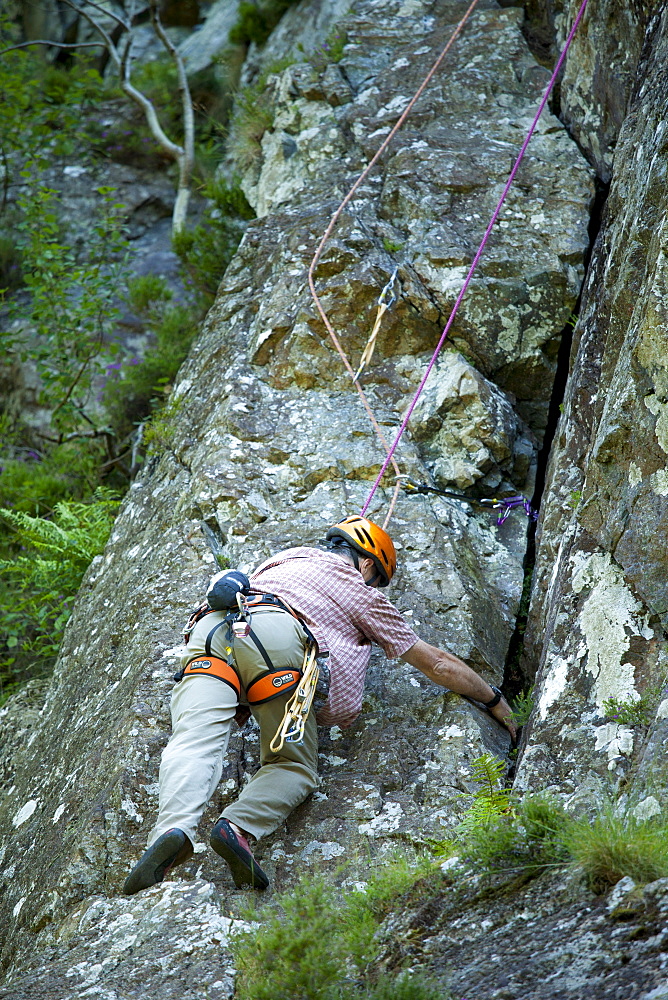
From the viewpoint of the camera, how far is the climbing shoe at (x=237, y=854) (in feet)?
11.3

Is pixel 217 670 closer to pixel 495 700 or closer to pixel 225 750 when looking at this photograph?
pixel 225 750

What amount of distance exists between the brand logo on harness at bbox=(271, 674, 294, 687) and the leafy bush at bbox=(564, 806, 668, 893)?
5.08ft

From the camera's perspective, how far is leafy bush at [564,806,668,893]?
7.88ft

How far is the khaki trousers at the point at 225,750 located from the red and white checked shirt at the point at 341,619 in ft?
0.63

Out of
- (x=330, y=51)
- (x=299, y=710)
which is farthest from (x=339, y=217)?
(x=299, y=710)

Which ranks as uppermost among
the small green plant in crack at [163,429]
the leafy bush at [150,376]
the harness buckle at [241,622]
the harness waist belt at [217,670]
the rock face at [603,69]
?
the rock face at [603,69]

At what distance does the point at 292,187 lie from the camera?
295 inches

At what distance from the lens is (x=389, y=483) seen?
5.56 meters

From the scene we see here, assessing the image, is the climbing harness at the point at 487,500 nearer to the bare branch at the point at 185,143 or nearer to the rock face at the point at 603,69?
the rock face at the point at 603,69

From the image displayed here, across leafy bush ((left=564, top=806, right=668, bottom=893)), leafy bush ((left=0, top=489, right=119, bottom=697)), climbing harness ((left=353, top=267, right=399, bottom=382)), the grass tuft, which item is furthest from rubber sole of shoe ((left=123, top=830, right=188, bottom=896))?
climbing harness ((left=353, top=267, right=399, bottom=382))

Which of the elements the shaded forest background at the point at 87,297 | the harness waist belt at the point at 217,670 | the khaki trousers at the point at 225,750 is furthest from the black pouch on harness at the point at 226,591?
the shaded forest background at the point at 87,297

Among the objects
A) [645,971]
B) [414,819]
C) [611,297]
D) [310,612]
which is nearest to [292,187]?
[611,297]

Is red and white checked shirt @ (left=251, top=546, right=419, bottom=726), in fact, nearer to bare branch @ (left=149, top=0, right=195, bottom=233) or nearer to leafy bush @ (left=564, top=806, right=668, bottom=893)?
leafy bush @ (left=564, top=806, right=668, bottom=893)

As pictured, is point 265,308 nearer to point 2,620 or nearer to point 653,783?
point 2,620
